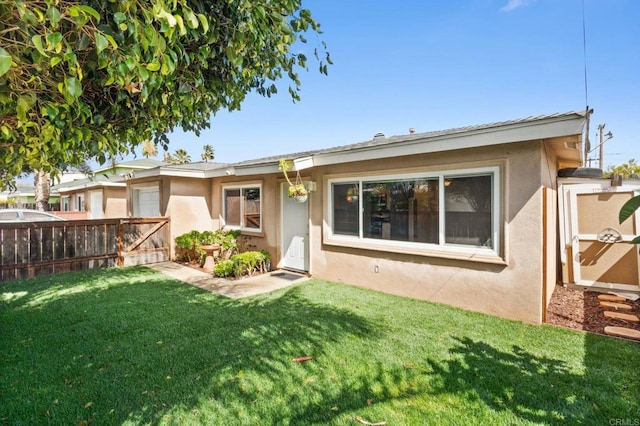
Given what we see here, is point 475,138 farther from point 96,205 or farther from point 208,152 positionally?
point 208,152

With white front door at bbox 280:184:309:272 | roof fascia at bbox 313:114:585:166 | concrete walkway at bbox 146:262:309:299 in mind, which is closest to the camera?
roof fascia at bbox 313:114:585:166

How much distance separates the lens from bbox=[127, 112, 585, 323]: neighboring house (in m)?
5.25

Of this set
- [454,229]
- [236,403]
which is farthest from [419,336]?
[236,403]

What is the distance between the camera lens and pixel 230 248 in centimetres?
1012

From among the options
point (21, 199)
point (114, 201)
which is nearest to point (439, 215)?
point (114, 201)

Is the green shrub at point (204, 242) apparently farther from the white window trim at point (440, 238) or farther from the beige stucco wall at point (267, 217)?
the white window trim at point (440, 238)

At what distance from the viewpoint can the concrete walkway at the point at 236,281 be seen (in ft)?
23.8

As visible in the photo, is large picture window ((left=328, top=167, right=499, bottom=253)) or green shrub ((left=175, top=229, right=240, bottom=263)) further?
green shrub ((left=175, top=229, right=240, bottom=263))

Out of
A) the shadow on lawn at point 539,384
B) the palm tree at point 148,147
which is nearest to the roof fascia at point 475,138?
the shadow on lawn at point 539,384

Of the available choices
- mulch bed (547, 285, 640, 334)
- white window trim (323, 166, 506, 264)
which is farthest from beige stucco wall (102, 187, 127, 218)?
mulch bed (547, 285, 640, 334)

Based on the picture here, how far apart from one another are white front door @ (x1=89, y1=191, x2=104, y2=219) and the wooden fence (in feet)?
30.0

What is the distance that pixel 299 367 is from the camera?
12.6ft

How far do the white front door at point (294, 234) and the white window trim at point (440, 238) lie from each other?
1.01 m

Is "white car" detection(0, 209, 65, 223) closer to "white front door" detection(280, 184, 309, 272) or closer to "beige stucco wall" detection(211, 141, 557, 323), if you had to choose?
"white front door" detection(280, 184, 309, 272)
